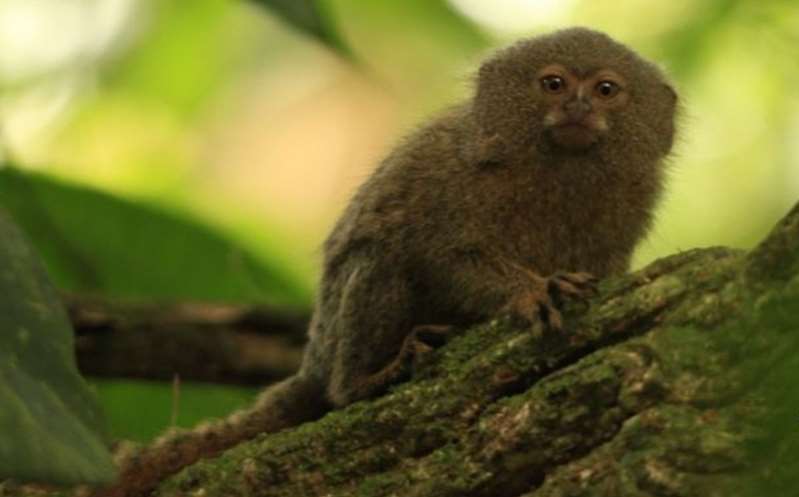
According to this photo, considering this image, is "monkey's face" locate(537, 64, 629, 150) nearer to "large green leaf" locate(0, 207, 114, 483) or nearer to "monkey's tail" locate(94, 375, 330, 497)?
"monkey's tail" locate(94, 375, 330, 497)

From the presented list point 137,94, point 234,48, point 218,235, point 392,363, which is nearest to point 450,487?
point 392,363

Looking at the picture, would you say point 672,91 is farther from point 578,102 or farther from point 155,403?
point 155,403

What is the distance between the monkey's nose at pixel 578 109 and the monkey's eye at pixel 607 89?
0.13 metres

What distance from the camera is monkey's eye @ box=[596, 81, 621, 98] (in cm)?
482

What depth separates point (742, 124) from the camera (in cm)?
727

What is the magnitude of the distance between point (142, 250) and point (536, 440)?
9.39ft

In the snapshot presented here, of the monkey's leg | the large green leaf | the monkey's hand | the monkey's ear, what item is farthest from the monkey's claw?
the large green leaf

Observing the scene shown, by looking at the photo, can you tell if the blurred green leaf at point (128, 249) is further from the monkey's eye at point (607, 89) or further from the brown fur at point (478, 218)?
the monkey's eye at point (607, 89)

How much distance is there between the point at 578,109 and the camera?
4688 mm

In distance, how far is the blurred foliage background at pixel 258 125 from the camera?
18.2 ft

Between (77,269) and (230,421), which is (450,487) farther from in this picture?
(77,269)

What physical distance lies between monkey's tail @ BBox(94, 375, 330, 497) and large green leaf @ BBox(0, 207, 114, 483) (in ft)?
6.62

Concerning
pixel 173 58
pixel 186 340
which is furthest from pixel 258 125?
pixel 186 340

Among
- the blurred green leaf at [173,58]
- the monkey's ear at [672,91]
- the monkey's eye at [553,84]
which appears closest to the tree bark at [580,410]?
the monkey's eye at [553,84]
